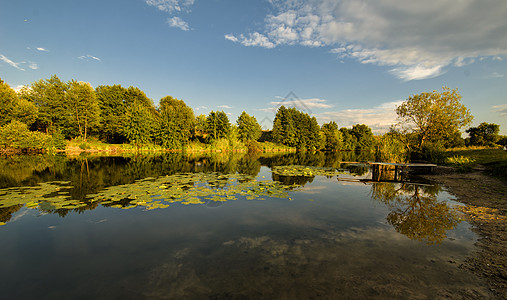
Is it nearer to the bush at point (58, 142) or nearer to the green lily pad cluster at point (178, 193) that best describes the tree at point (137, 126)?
the bush at point (58, 142)

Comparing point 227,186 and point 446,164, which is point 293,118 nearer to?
point 446,164

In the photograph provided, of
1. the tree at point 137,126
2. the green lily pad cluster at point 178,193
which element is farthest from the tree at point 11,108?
the green lily pad cluster at point 178,193

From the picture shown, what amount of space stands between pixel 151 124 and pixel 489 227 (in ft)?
201

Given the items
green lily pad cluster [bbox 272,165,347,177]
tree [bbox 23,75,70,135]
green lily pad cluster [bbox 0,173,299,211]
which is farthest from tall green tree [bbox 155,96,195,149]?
green lily pad cluster [bbox 0,173,299,211]

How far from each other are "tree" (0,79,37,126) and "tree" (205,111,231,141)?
129ft

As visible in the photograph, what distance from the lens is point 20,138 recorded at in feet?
121

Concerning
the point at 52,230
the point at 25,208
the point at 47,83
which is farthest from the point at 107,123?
the point at 52,230

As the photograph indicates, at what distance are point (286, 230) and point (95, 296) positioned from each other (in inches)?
222

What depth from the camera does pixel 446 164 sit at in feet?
83.7

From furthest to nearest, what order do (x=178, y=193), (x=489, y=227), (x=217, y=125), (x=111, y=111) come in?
(x=217, y=125)
(x=111, y=111)
(x=178, y=193)
(x=489, y=227)

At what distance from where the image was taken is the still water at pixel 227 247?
4.25 meters

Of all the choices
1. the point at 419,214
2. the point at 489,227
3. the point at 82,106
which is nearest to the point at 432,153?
the point at 419,214

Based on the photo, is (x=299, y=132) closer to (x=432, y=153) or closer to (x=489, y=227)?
(x=432, y=153)

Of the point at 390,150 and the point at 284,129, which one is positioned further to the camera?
the point at 284,129
